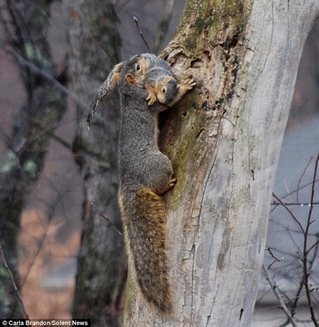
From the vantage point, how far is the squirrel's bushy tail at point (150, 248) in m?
3.01

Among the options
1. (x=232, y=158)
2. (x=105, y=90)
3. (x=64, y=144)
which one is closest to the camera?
(x=232, y=158)

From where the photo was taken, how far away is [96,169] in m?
5.74

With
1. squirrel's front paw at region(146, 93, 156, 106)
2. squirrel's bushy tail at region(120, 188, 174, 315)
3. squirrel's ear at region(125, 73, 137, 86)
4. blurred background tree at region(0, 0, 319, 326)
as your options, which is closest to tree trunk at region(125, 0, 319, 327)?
squirrel's bushy tail at region(120, 188, 174, 315)

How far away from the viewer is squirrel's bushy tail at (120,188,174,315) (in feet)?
9.87

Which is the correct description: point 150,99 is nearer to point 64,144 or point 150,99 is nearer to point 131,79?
point 131,79

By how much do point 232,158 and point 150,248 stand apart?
1.31 ft

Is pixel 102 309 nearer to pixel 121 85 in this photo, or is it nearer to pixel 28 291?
pixel 28 291

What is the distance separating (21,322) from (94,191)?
897 millimetres

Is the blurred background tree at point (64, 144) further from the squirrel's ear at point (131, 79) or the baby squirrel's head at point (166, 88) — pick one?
the baby squirrel's head at point (166, 88)

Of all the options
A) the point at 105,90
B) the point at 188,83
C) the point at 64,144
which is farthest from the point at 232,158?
the point at 64,144

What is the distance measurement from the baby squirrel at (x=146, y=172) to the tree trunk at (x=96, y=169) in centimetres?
247

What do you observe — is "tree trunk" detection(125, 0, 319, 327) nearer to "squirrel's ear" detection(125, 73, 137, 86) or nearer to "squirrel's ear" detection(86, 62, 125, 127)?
"squirrel's ear" detection(125, 73, 137, 86)

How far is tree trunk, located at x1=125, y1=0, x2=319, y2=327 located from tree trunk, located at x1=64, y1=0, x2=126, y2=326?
2.70 m

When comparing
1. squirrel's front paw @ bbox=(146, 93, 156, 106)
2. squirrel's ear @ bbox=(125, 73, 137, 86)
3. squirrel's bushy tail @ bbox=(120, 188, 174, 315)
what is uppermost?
squirrel's ear @ bbox=(125, 73, 137, 86)
